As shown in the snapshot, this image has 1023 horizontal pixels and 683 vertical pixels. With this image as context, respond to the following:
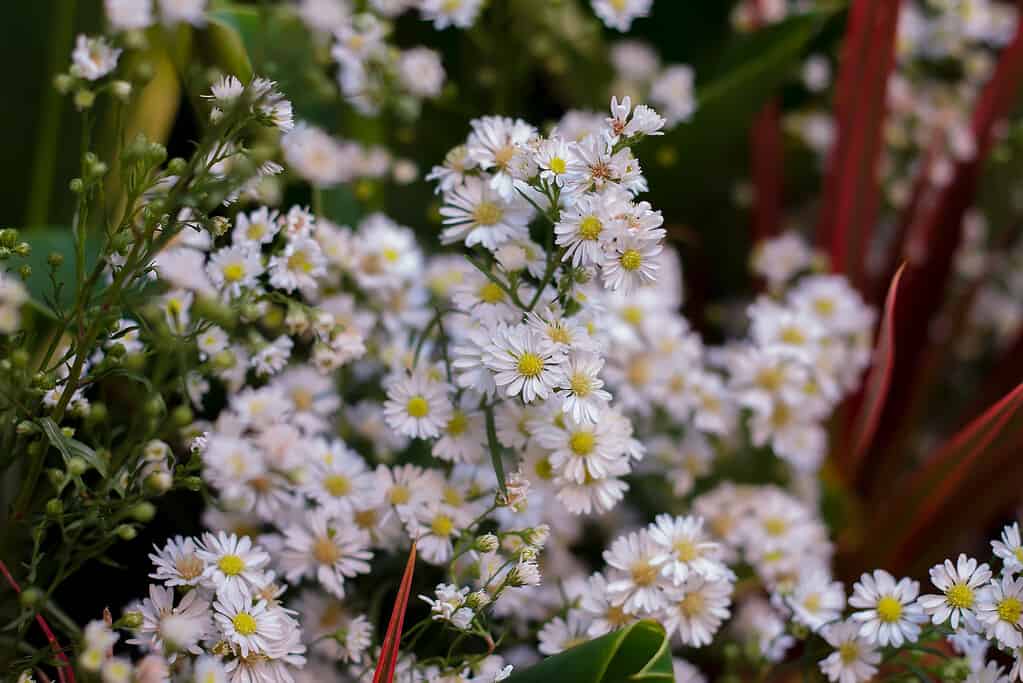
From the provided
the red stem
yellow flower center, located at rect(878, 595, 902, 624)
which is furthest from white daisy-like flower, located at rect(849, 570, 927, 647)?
the red stem

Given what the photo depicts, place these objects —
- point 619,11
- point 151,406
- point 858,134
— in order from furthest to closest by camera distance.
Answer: point 858,134 < point 619,11 < point 151,406

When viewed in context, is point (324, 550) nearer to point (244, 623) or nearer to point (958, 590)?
point (244, 623)

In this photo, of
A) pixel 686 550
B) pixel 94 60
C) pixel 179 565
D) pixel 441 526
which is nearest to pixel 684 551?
pixel 686 550

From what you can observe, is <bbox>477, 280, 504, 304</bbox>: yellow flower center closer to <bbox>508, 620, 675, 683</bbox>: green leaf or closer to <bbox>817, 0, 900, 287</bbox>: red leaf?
<bbox>508, 620, 675, 683</bbox>: green leaf

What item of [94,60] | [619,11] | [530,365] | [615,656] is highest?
[619,11]

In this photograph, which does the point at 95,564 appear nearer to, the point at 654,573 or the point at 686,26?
the point at 654,573

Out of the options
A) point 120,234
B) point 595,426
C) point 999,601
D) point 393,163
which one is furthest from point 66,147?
point 999,601

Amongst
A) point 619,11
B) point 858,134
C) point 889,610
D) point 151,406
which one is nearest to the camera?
point 151,406
